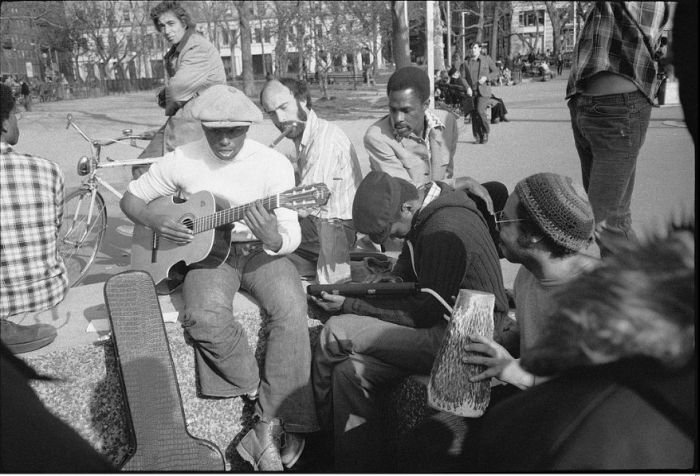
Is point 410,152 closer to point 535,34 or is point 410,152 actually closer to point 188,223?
point 188,223

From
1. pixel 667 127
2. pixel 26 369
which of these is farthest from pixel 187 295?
pixel 667 127

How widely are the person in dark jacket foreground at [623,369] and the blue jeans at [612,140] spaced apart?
2.15 m

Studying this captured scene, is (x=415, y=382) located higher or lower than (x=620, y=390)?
lower

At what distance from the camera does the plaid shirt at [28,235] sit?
3.21 m

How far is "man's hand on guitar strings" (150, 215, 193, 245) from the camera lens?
10.7ft

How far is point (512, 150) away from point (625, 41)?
8.44 m

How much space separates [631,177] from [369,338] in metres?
1.46

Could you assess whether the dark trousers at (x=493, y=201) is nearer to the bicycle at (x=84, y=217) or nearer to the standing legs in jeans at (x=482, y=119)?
the bicycle at (x=84, y=217)

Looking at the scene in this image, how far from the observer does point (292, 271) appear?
324cm

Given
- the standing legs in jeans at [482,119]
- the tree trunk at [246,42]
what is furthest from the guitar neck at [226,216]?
the tree trunk at [246,42]

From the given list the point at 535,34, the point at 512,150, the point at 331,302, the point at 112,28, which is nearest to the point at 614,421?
the point at 331,302

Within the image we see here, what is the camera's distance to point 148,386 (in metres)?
2.87

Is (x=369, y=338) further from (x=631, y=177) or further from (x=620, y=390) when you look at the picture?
(x=620, y=390)

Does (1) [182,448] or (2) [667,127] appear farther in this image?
(2) [667,127]
